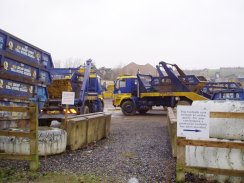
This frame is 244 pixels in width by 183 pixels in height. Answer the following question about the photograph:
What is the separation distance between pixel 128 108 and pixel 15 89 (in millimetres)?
12740

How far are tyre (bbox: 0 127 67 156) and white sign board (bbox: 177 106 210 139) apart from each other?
9.63 feet

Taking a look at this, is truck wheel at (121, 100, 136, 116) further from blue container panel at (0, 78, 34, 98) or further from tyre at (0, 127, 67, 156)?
tyre at (0, 127, 67, 156)

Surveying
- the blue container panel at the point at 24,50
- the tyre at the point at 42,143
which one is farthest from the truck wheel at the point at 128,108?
the tyre at the point at 42,143

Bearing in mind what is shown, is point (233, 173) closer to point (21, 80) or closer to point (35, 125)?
point (35, 125)

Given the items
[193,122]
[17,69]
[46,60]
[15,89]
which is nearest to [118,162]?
[193,122]

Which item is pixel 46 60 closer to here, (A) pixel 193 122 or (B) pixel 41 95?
(B) pixel 41 95

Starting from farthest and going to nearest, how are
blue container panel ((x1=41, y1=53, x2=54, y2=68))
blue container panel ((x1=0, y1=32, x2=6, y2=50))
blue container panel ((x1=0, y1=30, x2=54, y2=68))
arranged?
blue container panel ((x1=41, y1=53, x2=54, y2=68)), blue container panel ((x1=0, y1=30, x2=54, y2=68)), blue container panel ((x1=0, y1=32, x2=6, y2=50))

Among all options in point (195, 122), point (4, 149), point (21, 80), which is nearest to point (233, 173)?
point (195, 122)

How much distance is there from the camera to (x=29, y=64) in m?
7.74

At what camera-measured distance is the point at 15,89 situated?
23.8 feet

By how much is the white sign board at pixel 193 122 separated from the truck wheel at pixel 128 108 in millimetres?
14914

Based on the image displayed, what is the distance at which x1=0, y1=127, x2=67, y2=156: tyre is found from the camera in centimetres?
593

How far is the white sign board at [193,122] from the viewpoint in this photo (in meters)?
4.50

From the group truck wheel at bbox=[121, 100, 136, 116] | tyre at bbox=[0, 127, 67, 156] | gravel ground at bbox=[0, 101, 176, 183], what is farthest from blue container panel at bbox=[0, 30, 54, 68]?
truck wheel at bbox=[121, 100, 136, 116]
